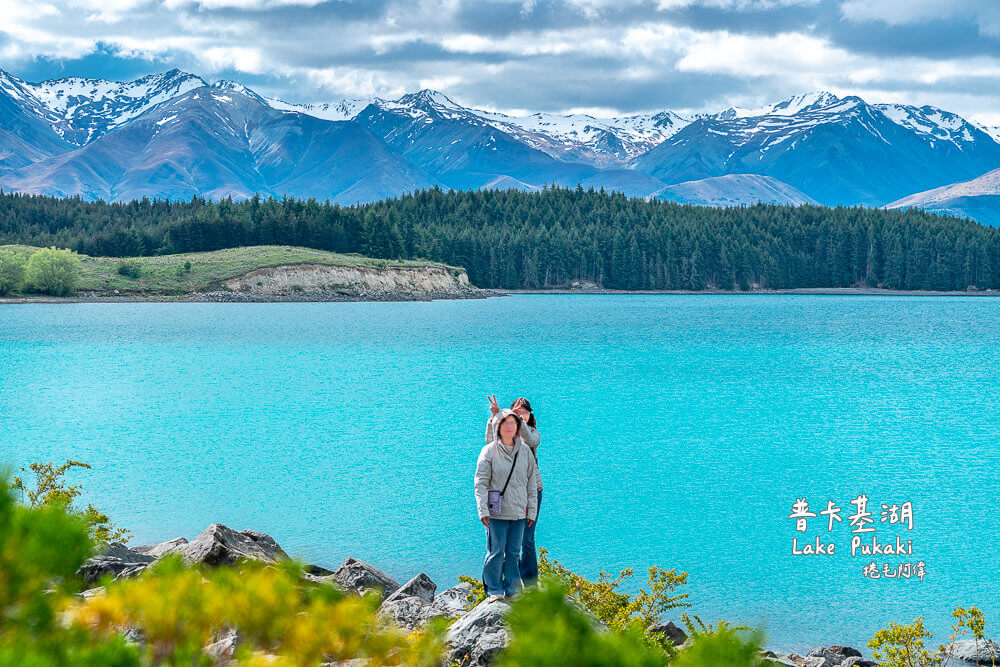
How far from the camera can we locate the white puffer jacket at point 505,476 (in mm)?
10906

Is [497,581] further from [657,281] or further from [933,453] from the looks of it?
[657,281]

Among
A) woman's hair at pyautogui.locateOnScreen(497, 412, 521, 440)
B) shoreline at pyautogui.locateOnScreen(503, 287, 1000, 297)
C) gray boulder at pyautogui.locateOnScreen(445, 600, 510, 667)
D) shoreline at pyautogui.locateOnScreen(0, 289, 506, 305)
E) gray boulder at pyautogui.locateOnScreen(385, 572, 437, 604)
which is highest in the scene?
shoreline at pyautogui.locateOnScreen(503, 287, 1000, 297)

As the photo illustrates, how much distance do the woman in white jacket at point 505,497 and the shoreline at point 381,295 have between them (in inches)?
4473

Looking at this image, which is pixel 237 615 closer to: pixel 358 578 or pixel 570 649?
pixel 570 649

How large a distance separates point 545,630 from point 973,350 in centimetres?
6665

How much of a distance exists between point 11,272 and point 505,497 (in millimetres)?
116039

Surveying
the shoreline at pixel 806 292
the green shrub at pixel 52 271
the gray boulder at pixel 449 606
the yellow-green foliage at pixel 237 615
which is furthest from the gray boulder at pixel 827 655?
the shoreline at pixel 806 292

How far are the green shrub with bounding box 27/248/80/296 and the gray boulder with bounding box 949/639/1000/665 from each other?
118m

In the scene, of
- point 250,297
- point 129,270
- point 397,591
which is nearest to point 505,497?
point 397,591

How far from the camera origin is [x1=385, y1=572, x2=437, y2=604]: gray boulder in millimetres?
11961

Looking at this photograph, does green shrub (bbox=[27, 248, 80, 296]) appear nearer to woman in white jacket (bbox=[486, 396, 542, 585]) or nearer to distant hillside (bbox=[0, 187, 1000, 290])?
distant hillside (bbox=[0, 187, 1000, 290])

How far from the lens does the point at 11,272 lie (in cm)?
10875

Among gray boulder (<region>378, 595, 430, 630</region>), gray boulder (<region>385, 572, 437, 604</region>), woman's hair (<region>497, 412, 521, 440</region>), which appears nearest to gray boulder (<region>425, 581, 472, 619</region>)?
gray boulder (<region>378, 595, 430, 630</region>)

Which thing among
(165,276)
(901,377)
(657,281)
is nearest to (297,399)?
(901,377)
